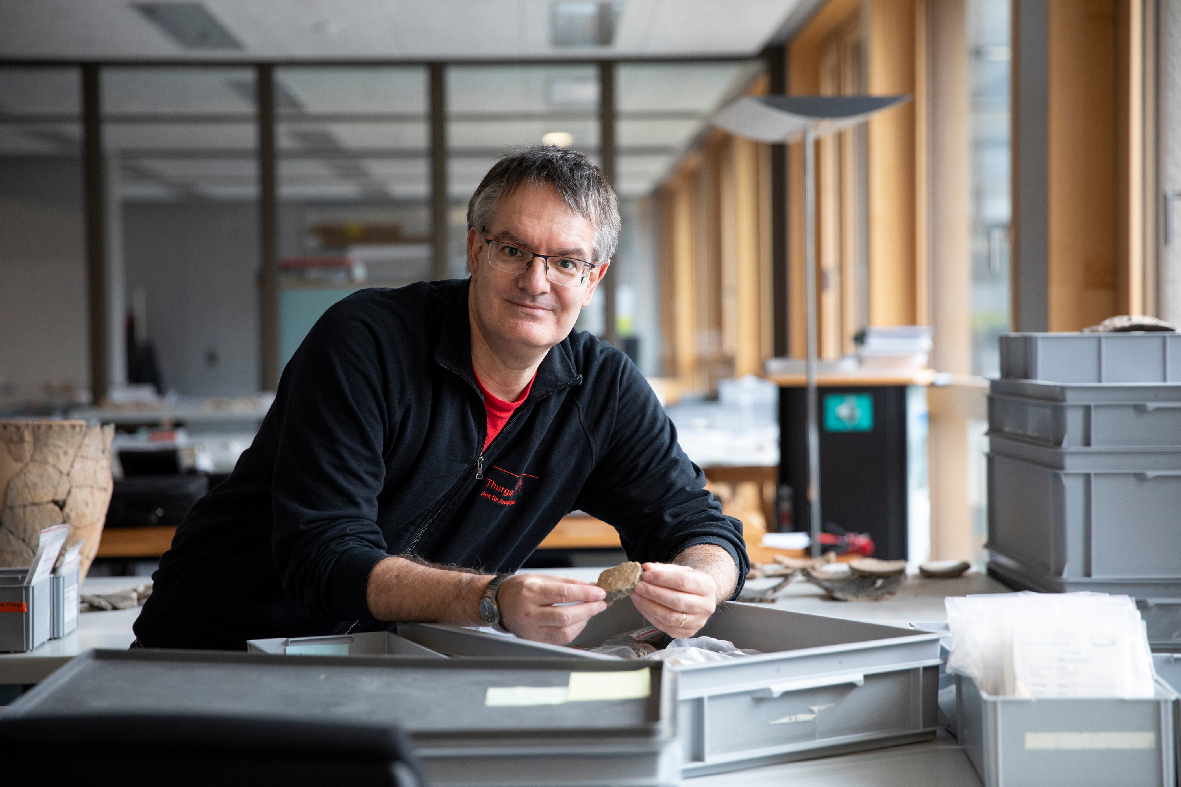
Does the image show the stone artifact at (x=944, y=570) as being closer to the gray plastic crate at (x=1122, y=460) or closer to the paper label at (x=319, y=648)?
the gray plastic crate at (x=1122, y=460)

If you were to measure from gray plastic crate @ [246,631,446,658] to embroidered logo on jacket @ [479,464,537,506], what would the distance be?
1.19ft

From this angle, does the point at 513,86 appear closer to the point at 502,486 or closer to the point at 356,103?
the point at 356,103

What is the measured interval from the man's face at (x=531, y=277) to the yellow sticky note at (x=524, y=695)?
0.70 m

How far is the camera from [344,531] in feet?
4.32

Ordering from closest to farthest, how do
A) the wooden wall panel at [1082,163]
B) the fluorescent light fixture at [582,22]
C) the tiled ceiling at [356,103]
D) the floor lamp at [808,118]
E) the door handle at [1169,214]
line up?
the door handle at [1169,214] → the wooden wall panel at [1082,163] → the floor lamp at [808,118] → the fluorescent light fixture at [582,22] → the tiled ceiling at [356,103]

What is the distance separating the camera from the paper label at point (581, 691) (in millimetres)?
844

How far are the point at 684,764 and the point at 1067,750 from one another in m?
0.38

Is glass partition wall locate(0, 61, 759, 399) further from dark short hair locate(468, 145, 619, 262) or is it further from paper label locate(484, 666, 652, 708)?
paper label locate(484, 666, 652, 708)

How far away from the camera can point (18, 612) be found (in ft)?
4.95

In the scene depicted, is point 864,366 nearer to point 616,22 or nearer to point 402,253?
point 616,22

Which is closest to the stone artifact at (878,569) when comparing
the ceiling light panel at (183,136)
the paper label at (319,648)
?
the paper label at (319,648)

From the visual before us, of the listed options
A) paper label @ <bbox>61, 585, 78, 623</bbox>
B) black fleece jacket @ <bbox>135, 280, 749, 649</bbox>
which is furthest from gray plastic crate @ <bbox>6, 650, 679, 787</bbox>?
paper label @ <bbox>61, 585, 78, 623</bbox>

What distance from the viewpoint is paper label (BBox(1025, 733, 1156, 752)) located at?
39.6 inches

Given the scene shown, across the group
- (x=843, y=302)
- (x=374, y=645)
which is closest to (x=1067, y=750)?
(x=374, y=645)
